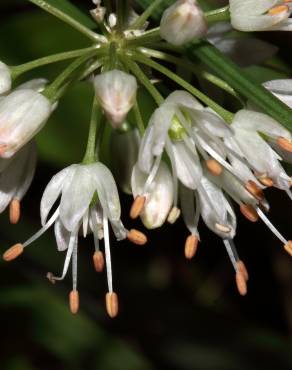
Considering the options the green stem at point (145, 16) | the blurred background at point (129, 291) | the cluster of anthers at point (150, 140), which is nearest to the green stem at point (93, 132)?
the cluster of anthers at point (150, 140)

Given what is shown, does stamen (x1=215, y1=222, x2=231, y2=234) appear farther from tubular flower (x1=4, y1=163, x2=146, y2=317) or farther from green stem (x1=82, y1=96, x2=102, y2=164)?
green stem (x1=82, y1=96, x2=102, y2=164)

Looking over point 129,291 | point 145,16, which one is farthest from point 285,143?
point 129,291

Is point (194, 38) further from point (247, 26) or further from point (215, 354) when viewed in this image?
point (215, 354)

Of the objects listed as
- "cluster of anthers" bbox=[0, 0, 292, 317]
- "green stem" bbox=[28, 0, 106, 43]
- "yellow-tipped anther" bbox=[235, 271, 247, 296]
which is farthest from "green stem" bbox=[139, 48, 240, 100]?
"yellow-tipped anther" bbox=[235, 271, 247, 296]

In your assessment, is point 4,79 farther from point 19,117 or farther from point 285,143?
point 285,143

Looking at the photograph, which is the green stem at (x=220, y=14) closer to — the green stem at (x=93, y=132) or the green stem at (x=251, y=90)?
the green stem at (x=251, y=90)

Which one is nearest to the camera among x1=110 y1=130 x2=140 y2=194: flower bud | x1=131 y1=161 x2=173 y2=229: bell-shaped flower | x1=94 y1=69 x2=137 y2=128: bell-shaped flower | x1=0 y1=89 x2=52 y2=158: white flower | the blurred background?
x1=94 y1=69 x2=137 y2=128: bell-shaped flower
